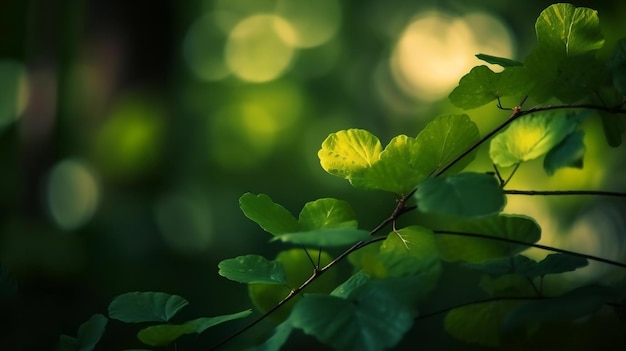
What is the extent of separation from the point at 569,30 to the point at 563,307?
22 centimetres

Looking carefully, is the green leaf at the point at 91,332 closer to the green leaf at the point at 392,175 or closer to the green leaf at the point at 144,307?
the green leaf at the point at 144,307

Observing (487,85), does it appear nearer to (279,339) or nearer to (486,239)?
(486,239)

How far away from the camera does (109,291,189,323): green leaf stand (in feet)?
1.60

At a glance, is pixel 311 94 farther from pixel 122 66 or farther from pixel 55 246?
pixel 55 246

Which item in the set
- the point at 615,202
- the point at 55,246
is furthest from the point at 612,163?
the point at 55,246

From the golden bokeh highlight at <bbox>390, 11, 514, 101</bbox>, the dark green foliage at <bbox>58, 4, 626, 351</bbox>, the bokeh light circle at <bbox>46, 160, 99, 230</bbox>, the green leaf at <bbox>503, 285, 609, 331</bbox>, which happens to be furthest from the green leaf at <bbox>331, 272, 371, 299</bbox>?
the golden bokeh highlight at <bbox>390, 11, 514, 101</bbox>

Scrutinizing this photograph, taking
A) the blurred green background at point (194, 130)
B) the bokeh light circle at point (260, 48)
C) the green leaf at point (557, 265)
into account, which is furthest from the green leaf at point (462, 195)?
the bokeh light circle at point (260, 48)

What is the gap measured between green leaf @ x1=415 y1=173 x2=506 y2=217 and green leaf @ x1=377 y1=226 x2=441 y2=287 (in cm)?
5

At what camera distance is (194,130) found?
3.09 meters

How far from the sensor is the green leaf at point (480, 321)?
48 cm

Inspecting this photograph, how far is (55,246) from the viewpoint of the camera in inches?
66.9

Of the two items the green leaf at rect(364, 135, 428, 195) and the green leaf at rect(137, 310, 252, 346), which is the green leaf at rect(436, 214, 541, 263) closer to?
the green leaf at rect(364, 135, 428, 195)

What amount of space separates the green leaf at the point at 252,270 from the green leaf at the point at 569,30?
0.28 metres

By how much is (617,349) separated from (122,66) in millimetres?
1872
